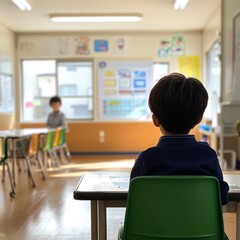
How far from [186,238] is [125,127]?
689 cm

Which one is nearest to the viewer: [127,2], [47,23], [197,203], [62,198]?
[197,203]

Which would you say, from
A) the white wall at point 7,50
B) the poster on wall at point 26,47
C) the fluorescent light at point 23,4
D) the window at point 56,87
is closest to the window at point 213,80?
the window at point 56,87

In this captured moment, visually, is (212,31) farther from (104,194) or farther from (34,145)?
(104,194)

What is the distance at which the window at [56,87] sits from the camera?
8.04 metres

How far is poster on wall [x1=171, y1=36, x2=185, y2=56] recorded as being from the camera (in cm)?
788

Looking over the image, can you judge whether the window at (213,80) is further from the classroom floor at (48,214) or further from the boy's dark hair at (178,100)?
the boy's dark hair at (178,100)

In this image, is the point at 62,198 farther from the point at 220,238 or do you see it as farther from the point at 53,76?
the point at 53,76

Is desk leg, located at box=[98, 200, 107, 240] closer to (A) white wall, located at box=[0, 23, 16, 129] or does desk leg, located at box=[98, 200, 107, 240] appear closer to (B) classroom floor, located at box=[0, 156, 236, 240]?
(B) classroom floor, located at box=[0, 156, 236, 240]

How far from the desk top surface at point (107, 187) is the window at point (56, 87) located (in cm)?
647

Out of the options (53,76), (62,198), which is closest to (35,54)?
(53,76)

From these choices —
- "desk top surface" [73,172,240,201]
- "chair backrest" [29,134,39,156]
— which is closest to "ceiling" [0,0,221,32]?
"chair backrest" [29,134,39,156]

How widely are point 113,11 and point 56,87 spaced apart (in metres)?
2.43

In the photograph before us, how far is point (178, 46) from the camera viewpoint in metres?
7.89

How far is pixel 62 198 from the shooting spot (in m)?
3.99
